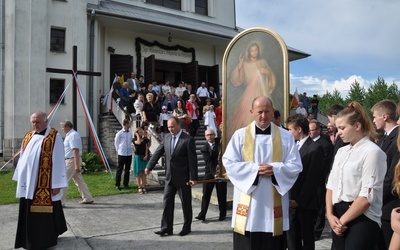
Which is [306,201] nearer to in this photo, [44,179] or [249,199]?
[249,199]

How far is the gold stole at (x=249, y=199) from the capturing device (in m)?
3.73

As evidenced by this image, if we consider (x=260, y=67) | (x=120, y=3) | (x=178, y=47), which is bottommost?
(x=260, y=67)

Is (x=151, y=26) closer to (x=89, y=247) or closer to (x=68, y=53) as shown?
(x=68, y=53)

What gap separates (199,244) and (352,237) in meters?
3.11

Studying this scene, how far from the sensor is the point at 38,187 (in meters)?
5.59

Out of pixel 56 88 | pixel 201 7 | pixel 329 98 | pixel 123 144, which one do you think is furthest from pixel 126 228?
pixel 329 98

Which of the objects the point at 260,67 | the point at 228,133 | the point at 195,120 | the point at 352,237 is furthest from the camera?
the point at 195,120

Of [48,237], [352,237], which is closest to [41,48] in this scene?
[48,237]

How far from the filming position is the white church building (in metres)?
14.6

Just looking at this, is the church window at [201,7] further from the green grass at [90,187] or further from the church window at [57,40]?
the green grass at [90,187]

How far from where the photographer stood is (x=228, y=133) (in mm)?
8391

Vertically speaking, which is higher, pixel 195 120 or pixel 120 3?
pixel 120 3

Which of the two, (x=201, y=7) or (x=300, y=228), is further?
(x=201, y=7)

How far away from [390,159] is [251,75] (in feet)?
15.0
